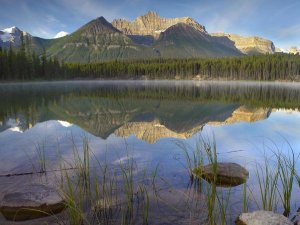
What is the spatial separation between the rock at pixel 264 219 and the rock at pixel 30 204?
506 centimetres

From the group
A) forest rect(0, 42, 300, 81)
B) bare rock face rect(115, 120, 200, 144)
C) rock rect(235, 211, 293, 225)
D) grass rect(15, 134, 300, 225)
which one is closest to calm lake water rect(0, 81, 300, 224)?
bare rock face rect(115, 120, 200, 144)

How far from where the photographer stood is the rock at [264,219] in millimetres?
6645

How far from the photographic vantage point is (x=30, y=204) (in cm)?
803

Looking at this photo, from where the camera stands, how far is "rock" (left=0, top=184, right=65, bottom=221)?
311 inches

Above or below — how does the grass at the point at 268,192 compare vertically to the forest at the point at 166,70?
below

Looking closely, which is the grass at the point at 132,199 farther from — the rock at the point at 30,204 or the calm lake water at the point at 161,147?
the rock at the point at 30,204

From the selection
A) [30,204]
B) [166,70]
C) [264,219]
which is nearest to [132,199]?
[30,204]

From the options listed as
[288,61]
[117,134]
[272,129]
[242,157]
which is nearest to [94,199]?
[242,157]

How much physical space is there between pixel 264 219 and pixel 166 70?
601ft

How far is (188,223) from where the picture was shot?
25.2 feet

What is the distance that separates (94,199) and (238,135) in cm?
1432

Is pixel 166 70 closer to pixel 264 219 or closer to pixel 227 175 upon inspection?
pixel 227 175

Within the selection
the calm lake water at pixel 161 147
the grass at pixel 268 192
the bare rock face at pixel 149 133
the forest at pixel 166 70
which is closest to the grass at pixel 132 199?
the grass at pixel 268 192

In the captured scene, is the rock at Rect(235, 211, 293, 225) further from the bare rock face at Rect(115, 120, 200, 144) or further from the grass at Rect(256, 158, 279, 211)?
the bare rock face at Rect(115, 120, 200, 144)
